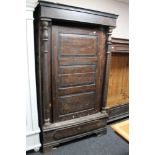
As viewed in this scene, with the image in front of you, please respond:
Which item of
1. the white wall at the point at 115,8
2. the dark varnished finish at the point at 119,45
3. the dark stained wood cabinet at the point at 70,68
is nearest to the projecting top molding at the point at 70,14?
the dark stained wood cabinet at the point at 70,68

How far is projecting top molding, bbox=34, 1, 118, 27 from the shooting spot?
161cm

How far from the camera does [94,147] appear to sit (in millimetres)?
2086


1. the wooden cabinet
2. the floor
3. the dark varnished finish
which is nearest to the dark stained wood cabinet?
the floor

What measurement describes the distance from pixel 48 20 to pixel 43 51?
34 centimetres

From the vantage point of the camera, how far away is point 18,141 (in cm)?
52

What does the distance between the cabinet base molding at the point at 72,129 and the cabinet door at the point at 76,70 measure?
0.08 metres

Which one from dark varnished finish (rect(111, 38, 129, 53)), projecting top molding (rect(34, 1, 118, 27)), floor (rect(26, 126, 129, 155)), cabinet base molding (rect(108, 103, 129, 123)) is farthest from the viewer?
cabinet base molding (rect(108, 103, 129, 123))

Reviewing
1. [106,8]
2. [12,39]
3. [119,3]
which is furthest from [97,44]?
[12,39]

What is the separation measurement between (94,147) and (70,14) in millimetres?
1750

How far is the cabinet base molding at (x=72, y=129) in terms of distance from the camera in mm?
1925

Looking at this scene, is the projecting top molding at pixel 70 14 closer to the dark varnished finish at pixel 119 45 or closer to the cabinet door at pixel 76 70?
the cabinet door at pixel 76 70

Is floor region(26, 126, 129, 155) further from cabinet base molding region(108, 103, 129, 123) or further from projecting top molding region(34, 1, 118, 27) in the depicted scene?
projecting top molding region(34, 1, 118, 27)
